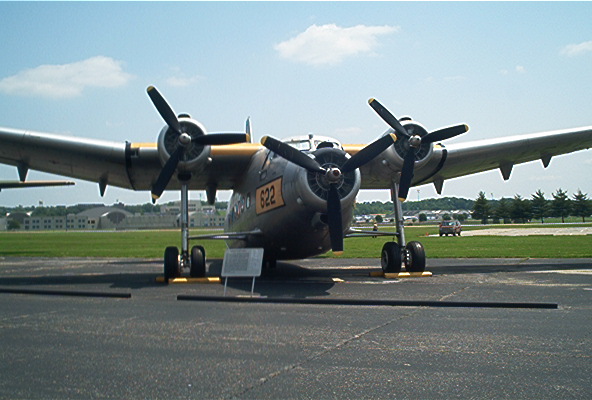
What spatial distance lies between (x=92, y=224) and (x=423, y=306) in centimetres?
15018

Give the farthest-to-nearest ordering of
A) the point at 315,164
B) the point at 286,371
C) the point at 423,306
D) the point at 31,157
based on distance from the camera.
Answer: the point at 31,157
the point at 315,164
the point at 423,306
the point at 286,371

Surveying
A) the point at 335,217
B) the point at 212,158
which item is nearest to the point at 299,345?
the point at 335,217

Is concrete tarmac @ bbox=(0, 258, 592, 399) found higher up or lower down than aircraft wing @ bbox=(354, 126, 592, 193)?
lower down

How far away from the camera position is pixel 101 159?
17.9 metres

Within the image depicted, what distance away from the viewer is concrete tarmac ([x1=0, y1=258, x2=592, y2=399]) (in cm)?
525

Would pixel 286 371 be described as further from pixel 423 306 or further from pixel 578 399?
pixel 423 306

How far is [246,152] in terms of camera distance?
722 inches

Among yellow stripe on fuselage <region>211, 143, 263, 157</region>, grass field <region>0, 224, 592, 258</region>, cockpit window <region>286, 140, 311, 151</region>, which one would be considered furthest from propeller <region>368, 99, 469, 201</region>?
grass field <region>0, 224, 592, 258</region>

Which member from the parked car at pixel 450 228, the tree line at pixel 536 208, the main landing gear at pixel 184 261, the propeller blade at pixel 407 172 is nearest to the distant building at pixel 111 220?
the tree line at pixel 536 208

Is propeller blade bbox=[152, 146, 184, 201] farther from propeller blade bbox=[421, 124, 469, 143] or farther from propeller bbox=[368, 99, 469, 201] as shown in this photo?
propeller blade bbox=[421, 124, 469, 143]

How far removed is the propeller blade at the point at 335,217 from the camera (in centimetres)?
1373

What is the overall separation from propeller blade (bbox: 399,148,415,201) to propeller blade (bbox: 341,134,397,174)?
276 centimetres

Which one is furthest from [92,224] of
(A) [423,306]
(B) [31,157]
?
(A) [423,306]

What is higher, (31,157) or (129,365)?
(31,157)
